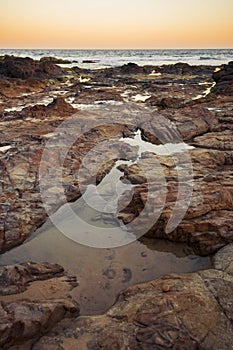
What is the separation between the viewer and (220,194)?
631cm

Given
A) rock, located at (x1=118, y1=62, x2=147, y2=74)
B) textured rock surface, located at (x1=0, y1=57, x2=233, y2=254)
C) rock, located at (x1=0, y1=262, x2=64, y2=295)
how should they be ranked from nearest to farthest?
rock, located at (x1=0, y1=262, x2=64, y2=295) < textured rock surface, located at (x1=0, y1=57, x2=233, y2=254) < rock, located at (x1=118, y1=62, x2=147, y2=74)

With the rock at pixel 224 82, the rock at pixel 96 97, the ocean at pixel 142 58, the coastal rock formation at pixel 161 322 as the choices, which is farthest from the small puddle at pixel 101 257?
the ocean at pixel 142 58

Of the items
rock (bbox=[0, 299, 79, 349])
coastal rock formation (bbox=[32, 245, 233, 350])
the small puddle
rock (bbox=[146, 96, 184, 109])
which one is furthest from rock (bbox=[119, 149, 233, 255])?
rock (bbox=[146, 96, 184, 109])

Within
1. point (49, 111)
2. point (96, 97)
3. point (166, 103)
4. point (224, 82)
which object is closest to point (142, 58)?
point (224, 82)

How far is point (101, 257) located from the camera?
541 cm

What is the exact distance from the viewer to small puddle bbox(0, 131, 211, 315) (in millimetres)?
4648

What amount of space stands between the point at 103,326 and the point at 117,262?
1.60 m

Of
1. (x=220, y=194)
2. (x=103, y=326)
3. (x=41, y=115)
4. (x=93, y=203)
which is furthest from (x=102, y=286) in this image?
(x=41, y=115)

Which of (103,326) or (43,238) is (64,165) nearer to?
(43,238)

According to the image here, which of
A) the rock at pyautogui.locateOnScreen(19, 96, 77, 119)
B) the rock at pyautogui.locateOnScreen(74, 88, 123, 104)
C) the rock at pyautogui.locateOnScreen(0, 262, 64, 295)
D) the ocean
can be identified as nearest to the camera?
the rock at pyautogui.locateOnScreen(0, 262, 64, 295)

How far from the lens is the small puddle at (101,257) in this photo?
4.65 m

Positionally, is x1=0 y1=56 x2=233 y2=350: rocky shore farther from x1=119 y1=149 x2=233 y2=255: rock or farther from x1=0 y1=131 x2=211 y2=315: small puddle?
x1=0 y1=131 x2=211 y2=315: small puddle

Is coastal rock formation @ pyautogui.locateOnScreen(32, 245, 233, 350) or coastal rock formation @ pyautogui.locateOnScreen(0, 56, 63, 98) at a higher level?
coastal rock formation @ pyautogui.locateOnScreen(0, 56, 63, 98)

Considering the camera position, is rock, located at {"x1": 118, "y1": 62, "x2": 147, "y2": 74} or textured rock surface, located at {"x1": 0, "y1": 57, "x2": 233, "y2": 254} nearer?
textured rock surface, located at {"x1": 0, "y1": 57, "x2": 233, "y2": 254}
